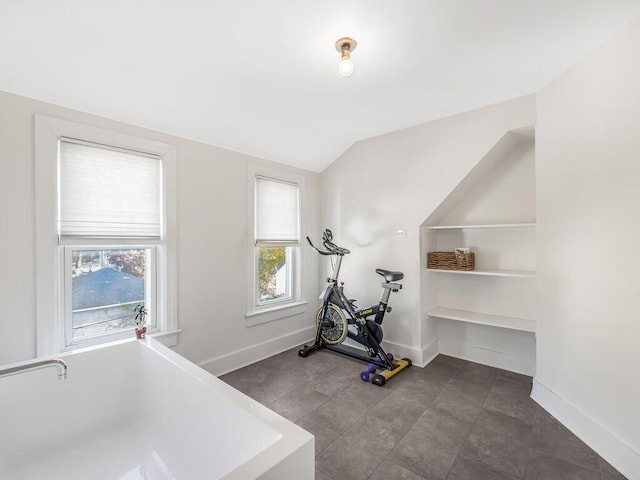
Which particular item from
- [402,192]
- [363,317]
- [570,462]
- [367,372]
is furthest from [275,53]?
[570,462]

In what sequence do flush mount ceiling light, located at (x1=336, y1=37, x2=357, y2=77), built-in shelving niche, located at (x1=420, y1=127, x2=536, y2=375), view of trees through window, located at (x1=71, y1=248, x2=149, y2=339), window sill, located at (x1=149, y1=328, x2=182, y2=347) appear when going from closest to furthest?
→ flush mount ceiling light, located at (x1=336, y1=37, x2=357, y2=77), view of trees through window, located at (x1=71, y1=248, x2=149, y2=339), window sill, located at (x1=149, y1=328, x2=182, y2=347), built-in shelving niche, located at (x1=420, y1=127, x2=536, y2=375)

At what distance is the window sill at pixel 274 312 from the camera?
11.0 ft

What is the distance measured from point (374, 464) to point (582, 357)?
1.61 meters

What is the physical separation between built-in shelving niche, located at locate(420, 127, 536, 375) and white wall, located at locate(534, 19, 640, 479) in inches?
15.1

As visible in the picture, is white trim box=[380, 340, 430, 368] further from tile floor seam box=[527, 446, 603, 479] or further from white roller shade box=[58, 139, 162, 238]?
white roller shade box=[58, 139, 162, 238]

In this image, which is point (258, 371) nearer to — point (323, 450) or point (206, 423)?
point (323, 450)

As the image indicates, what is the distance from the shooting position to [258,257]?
3.55 meters

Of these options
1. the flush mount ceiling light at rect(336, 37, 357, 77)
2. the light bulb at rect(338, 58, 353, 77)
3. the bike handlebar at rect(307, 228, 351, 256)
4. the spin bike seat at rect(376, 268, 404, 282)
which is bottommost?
the spin bike seat at rect(376, 268, 404, 282)

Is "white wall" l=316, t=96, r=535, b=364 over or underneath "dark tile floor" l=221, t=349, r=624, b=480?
over

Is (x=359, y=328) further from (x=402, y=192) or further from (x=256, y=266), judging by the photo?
(x=402, y=192)

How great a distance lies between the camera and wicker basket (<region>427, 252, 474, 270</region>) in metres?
3.16

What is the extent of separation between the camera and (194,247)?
2.87 m

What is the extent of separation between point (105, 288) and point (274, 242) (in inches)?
67.3

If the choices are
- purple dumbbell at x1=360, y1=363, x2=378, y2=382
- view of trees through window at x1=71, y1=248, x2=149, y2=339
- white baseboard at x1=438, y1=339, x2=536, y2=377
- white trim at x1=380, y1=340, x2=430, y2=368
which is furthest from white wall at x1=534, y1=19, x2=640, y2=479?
view of trees through window at x1=71, y1=248, x2=149, y2=339
